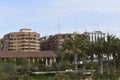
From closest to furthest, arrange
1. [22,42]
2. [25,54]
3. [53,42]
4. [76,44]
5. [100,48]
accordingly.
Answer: [100,48]
[76,44]
[25,54]
[53,42]
[22,42]

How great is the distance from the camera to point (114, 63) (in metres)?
59.2

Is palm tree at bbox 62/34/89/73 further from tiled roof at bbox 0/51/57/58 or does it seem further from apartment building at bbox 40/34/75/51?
apartment building at bbox 40/34/75/51

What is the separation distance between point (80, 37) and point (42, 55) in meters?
38.3

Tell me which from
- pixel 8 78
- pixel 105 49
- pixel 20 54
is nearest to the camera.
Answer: pixel 8 78

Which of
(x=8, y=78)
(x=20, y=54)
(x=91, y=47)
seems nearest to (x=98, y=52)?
(x=91, y=47)

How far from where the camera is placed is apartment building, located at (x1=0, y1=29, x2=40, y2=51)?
146000 mm

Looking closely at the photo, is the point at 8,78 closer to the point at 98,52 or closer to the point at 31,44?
the point at 98,52

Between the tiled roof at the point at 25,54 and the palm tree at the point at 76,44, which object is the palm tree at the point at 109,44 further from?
the tiled roof at the point at 25,54

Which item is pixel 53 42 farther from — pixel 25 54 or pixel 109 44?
pixel 109 44

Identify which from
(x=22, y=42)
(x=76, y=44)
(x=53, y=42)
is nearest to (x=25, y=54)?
(x=76, y=44)

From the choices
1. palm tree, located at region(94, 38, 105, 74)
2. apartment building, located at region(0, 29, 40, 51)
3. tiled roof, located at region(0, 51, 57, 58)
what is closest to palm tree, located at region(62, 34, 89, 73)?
palm tree, located at region(94, 38, 105, 74)

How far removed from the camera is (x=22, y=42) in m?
148

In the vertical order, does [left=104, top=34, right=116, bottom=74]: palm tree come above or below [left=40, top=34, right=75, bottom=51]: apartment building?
below

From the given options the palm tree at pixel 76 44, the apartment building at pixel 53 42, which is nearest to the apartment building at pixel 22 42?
the apartment building at pixel 53 42
